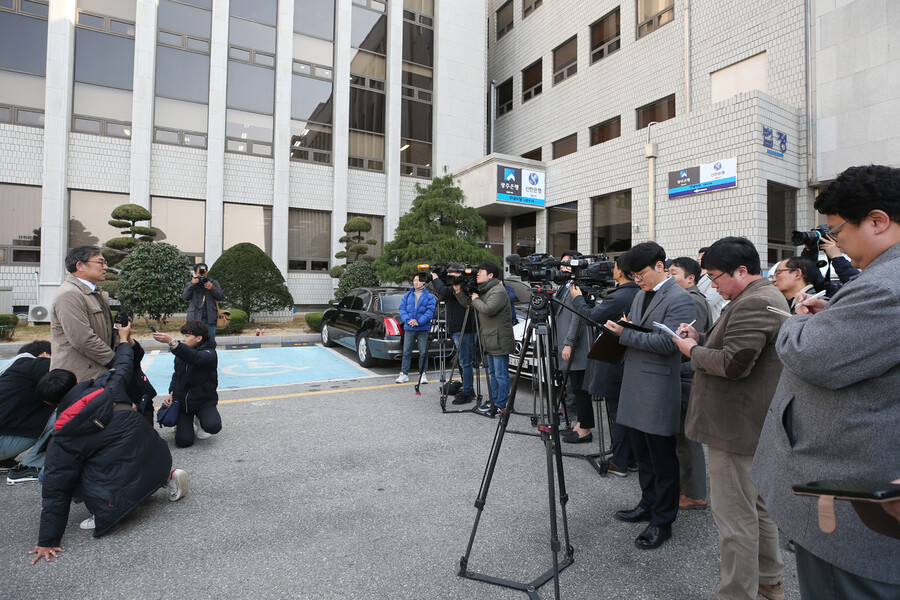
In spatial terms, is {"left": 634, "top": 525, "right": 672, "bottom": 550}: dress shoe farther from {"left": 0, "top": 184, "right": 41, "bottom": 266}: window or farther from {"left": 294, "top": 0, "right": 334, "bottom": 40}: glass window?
{"left": 294, "top": 0, "right": 334, "bottom": 40}: glass window

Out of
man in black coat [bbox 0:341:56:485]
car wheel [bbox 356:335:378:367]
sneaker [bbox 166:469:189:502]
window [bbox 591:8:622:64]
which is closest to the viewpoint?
sneaker [bbox 166:469:189:502]

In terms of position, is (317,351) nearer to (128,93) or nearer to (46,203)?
(46,203)

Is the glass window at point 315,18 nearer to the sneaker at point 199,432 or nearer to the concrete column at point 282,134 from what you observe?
the concrete column at point 282,134

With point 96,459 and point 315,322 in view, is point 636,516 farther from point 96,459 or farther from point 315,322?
point 315,322

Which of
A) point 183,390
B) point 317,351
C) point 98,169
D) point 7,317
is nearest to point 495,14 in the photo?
point 98,169

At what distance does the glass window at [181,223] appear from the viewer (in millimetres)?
16297

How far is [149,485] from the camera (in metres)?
3.33

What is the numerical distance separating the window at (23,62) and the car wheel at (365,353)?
13.5m

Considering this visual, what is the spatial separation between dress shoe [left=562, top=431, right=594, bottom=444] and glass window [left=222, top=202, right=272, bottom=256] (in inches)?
592

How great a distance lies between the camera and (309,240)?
61.0 ft

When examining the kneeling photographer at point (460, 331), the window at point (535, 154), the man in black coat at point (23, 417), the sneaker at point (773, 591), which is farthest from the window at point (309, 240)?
the sneaker at point (773, 591)

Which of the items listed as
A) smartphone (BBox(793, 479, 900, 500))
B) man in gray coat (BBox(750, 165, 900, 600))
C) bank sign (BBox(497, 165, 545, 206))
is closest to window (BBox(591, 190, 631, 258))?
bank sign (BBox(497, 165, 545, 206))

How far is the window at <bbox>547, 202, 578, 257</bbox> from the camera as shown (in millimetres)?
16766

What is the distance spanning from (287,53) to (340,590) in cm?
1956
